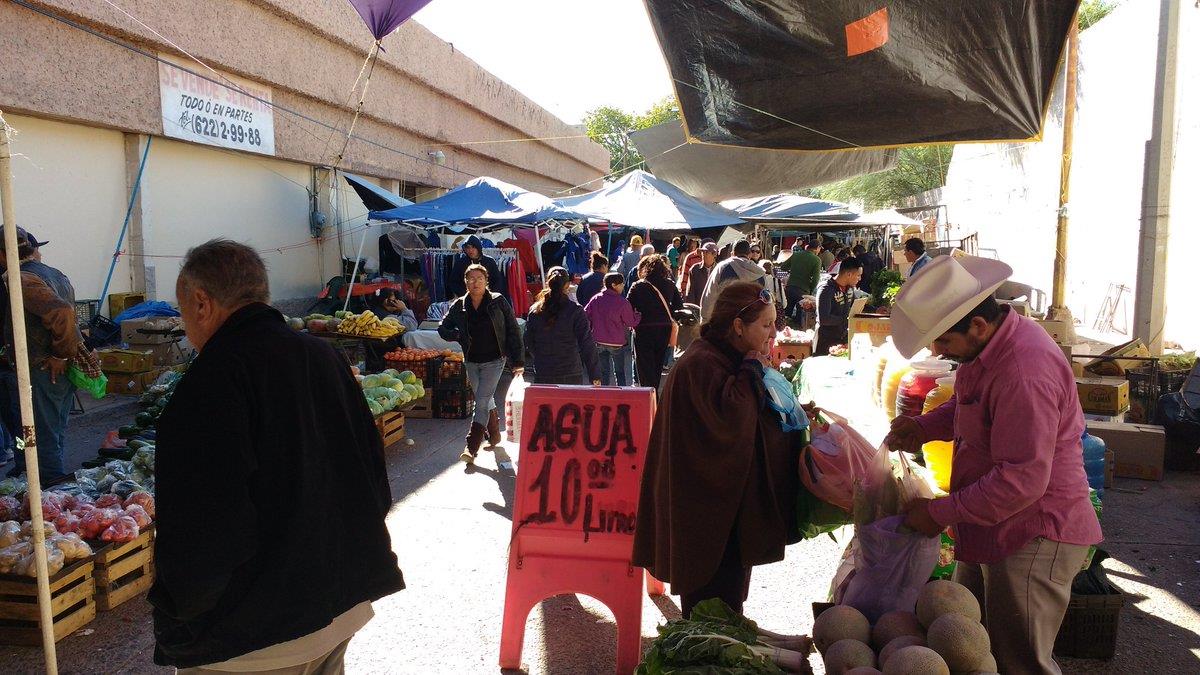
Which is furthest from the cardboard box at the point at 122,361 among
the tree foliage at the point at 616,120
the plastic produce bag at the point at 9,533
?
the tree foliage at the point at 616,120

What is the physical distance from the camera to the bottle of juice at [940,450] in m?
3.84

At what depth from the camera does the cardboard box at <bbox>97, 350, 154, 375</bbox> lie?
9727mm

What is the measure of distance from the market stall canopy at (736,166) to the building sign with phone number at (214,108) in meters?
6.34

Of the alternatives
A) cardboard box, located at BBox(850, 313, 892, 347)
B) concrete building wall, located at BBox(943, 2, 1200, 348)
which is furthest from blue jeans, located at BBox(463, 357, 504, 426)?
concrete building wall, located at BBox(943, 2, 1200, 348)

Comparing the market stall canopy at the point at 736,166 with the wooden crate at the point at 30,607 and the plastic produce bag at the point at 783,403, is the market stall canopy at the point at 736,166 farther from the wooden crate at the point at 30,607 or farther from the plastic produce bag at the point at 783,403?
the wooden crate at the point at 30,607

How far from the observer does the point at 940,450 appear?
155 inches

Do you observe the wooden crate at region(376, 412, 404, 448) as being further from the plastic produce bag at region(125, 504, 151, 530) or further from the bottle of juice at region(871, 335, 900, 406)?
the bottle of juice at region(871, 335, 900, 406)

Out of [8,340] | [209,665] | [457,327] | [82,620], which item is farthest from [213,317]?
[457,327]

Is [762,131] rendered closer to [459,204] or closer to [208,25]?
[459,204]

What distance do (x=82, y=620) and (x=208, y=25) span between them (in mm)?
10615

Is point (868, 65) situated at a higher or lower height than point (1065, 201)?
higher

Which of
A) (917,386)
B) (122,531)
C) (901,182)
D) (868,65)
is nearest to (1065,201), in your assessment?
(868,65)

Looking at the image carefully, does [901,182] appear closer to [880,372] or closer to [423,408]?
[423,408]

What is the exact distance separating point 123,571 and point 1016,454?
14.7ft
